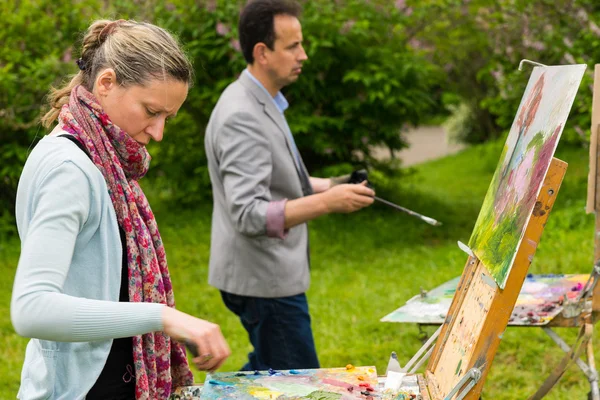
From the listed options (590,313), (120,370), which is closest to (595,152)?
(590,313)

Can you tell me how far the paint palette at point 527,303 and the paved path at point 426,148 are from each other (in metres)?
10.3

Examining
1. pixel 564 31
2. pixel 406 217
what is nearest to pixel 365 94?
pixel 406 217

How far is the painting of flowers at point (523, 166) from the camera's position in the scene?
80.3 inches

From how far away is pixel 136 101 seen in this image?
202 centimetres

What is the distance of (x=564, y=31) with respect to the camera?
8750mm

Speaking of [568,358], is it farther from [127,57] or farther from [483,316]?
[127,57]

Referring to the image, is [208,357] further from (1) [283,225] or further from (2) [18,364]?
(2) [18,364]

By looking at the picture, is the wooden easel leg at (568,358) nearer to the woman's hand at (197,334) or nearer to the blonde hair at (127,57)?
the woman's hand at (197,334)

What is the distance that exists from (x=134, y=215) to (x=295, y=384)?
66 centimetres

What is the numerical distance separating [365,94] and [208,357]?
6915 millimetres

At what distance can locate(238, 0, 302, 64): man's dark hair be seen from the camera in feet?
11.7

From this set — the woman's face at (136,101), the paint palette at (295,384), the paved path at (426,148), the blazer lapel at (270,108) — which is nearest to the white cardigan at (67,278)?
the woman's face at (136,101)

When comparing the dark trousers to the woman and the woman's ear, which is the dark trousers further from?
the woman's ear

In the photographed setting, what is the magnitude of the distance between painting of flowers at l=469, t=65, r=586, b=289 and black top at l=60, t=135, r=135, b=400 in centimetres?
95
